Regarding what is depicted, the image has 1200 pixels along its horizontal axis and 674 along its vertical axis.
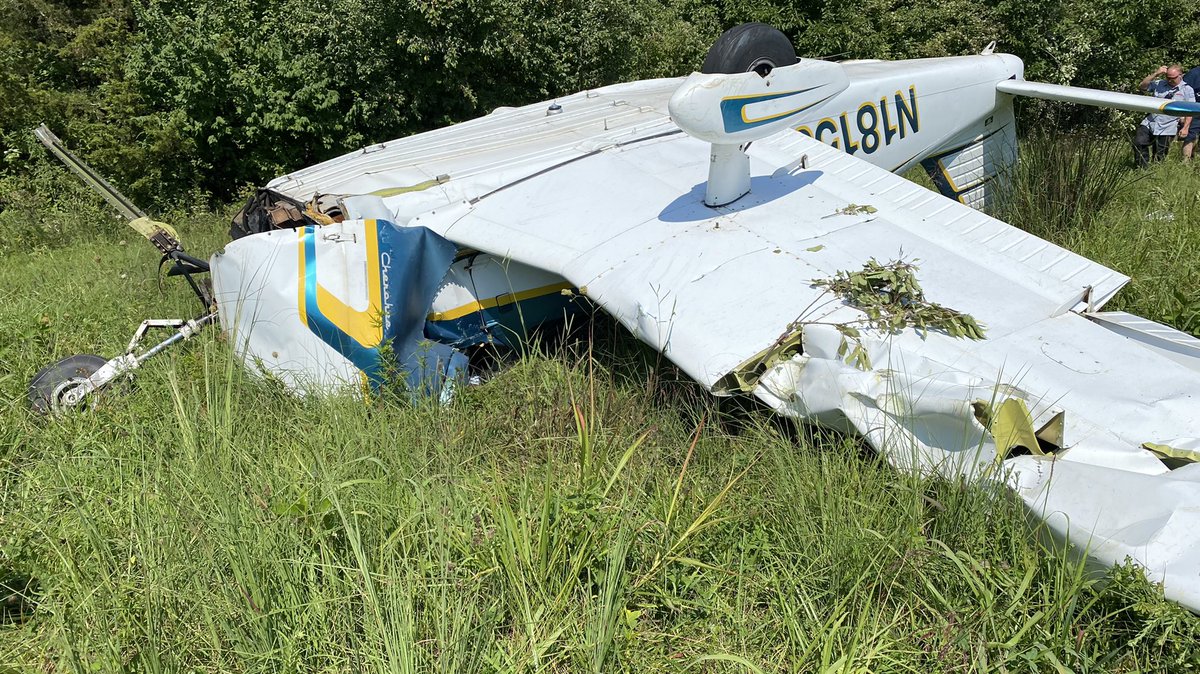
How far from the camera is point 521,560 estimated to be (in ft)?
9.34

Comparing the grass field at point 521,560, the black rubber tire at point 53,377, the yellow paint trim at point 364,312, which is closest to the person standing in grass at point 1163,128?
the grass field at point 521,560

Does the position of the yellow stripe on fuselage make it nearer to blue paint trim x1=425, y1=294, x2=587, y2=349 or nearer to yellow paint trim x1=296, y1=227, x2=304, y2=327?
yellow paint trim x1=296, y1=227, x2=304, y2=327

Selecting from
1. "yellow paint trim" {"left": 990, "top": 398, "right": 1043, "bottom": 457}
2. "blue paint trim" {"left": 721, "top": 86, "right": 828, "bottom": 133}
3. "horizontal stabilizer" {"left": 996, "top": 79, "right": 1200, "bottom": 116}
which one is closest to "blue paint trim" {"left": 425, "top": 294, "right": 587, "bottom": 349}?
"blue paint trim" {"left": 721, "top": 86, "right": 828, "bottom": 133}

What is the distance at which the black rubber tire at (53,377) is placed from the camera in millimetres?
4535

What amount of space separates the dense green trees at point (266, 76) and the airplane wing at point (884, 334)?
6.51m

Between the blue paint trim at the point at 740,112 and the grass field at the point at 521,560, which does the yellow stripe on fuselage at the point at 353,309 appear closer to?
the grass field at the point at 521,560

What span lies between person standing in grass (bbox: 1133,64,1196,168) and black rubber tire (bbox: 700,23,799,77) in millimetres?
7876

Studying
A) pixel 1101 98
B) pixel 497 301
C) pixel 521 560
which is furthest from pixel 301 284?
pixel 1101 98

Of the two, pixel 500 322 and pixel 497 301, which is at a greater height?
pixel 497 301

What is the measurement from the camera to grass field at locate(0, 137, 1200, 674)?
8.68ft

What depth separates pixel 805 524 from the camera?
10.2ft

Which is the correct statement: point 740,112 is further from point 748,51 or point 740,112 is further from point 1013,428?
A: point 1013,428

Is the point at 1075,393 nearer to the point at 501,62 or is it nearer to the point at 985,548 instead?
the point at 985,548

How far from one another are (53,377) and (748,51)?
175 inches
